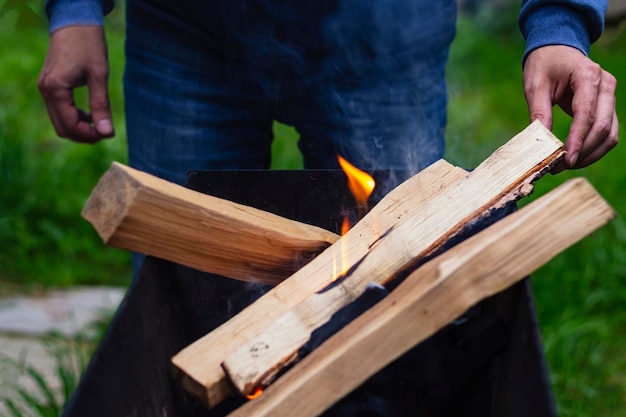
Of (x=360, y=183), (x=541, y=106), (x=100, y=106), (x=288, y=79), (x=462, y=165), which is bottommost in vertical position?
(x=541, y=106)

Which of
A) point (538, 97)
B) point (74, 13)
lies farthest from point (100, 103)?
point (538, 97)

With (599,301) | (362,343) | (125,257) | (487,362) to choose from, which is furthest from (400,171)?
(125,257)

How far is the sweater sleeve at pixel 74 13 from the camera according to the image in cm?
192

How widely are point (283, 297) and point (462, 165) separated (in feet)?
4.55

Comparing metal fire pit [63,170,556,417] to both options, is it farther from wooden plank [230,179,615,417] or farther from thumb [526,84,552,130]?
thumb [526,84,552,130]

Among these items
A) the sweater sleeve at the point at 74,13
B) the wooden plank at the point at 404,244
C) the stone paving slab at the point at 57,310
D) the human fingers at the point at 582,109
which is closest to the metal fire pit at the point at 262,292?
the wooden plank at the point at 404,244

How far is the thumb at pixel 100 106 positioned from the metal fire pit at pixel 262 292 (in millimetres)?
423

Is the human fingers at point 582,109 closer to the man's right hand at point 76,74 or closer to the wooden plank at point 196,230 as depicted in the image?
the wooden plank at point 196,230

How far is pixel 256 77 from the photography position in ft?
6.40

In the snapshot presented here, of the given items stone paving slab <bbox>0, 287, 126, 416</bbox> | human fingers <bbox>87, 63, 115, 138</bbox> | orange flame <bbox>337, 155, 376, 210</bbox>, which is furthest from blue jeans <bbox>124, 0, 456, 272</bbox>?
stone paving slab <bbox>0, 287, 126, 416</bbox>

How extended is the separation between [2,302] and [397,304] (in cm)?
226

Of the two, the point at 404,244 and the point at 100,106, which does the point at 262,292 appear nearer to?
the point at 404,244

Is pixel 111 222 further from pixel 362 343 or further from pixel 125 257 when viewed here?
pixel 125 257

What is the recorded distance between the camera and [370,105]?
6.41 feet
